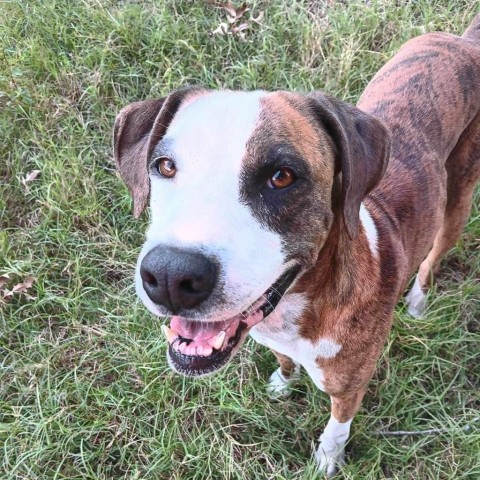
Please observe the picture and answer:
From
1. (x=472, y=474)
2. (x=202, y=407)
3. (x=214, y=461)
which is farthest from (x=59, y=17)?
(x=472, y=474)

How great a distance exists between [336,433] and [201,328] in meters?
1.26

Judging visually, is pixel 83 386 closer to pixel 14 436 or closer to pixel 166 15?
pixel 14 436

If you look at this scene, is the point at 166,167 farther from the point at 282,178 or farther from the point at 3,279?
the point at 3,279

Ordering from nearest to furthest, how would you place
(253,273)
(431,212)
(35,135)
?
1. (253,273)
2. (431,212)
3. (35,135)

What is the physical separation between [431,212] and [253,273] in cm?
150

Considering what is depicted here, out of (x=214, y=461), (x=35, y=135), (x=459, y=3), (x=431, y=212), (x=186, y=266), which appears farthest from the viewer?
(x=459, y=3)

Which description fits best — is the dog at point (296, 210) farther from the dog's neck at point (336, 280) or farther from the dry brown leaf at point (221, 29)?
the dry brown leaf at point (221, 29)

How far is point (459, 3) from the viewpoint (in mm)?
4895

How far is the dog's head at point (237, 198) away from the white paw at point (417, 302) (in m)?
1.66

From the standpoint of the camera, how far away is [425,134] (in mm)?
3064

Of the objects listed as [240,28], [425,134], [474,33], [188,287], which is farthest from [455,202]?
[240,28]

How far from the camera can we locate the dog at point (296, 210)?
200 cm

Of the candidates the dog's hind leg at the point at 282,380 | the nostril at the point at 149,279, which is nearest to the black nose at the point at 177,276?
the nostril at the point at 149,279

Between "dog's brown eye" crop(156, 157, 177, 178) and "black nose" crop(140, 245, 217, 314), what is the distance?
41 cm
